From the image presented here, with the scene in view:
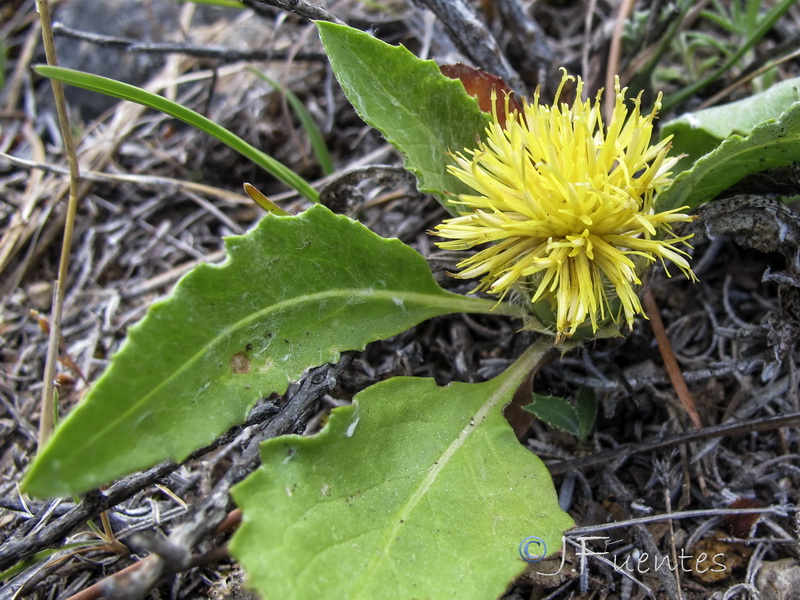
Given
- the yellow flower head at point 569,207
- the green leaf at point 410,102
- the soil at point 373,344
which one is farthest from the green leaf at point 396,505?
the green leaf at point 410,102

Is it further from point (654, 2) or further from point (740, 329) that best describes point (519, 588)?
point (654, 2)

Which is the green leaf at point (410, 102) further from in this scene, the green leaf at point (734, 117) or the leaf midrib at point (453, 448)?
the green leaf at point (734, 117)

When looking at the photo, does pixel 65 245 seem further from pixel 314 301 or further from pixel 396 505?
pixel 396 505

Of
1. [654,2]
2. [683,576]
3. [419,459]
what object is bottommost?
[683,576]

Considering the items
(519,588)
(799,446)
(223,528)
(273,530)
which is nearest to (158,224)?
(223,528)

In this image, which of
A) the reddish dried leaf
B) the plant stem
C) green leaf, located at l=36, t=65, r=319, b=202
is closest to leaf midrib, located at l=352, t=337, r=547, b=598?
the reddish dried leaf

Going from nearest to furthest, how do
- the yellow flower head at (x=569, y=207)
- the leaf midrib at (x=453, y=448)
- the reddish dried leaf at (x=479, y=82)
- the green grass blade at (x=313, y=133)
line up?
the leaf midrib at (x=453, y=448)
the yellow flower head at (x=569, y=207)
the reddish dried leaf at (x=479, y=82)
the green grass blade at (x=313, y=133)

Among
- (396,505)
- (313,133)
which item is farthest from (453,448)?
(313,133)
